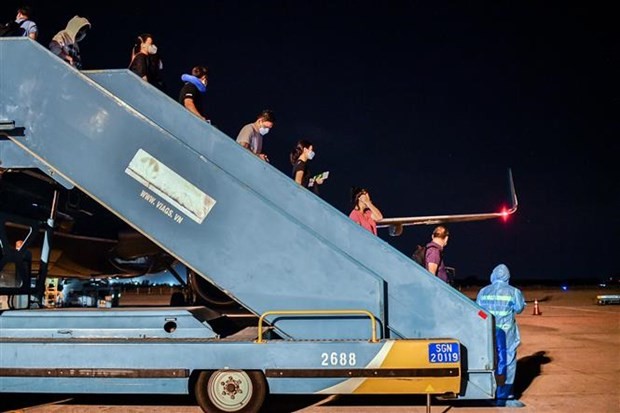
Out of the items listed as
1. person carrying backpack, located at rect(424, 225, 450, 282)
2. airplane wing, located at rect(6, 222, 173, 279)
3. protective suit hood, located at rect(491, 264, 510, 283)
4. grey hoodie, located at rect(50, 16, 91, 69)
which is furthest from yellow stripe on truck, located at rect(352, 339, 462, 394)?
airplane wing, located at rect(6, 222, 173, 279)

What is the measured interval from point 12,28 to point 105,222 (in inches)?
305

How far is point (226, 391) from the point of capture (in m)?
5.73

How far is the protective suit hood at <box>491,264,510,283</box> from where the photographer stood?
7.47 meters

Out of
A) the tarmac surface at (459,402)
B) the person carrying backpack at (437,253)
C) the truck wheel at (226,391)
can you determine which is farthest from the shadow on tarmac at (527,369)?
the truck wheel at (226,391)

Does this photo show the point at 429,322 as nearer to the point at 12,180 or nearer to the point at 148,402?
the point at 148,402

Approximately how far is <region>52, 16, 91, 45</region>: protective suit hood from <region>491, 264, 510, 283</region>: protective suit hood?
616 cm

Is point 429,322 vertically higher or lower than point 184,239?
lower

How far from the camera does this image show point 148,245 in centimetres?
1384

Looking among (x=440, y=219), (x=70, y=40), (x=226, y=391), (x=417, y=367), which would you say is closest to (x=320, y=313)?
(x=417, y=367)

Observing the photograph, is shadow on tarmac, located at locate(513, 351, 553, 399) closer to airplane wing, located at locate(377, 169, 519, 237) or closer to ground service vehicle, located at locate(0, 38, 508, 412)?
ground service vehicle, located at locate(0, 38, 508, 412)

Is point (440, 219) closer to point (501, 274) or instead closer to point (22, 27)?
point (501, 274)

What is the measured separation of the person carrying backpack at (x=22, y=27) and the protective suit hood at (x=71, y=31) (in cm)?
35

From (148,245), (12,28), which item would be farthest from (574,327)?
(12,28)

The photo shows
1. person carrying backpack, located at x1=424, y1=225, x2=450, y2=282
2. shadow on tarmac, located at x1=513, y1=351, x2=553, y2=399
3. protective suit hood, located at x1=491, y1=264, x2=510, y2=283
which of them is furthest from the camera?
shadow on tarmac, located at x1=513, y1=351, x2=553, y2=399
